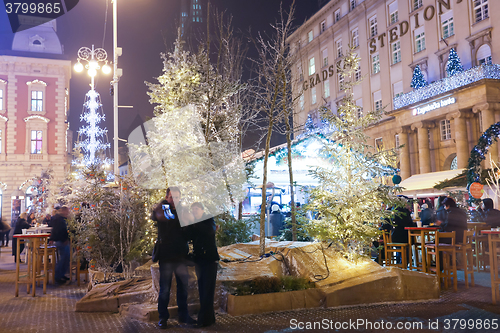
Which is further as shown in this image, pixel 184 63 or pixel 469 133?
pixel 469 133

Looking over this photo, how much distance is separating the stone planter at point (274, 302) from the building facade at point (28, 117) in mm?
32401

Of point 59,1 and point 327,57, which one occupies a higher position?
point 327,57

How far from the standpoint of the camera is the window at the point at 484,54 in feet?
87.2

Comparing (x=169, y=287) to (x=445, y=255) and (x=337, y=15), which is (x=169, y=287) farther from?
(x=337, y=15)

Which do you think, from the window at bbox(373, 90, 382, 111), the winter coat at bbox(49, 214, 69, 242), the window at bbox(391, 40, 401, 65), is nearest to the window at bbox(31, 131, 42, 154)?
the winter coat at bbox(49, 214, 69, 242)

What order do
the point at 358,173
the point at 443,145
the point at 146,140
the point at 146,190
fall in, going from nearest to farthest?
the point at 358,173
the point at 146,190
the point at 146,140
the point at 443,145

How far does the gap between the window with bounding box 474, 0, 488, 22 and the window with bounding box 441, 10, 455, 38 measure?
5.99ft

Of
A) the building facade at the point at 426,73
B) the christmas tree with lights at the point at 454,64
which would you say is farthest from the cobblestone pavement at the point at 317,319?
the christmas tree with lights at the point at 454,64

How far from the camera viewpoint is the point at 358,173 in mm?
8422

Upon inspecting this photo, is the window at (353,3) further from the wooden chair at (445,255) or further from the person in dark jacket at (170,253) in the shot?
the person in dark jacket at (170,253)

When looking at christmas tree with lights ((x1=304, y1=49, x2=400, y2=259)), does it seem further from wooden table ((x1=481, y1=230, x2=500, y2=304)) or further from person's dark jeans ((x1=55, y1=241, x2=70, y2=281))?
person's dark jeans ((x1=55, y1=241, x2=70, y2=281))

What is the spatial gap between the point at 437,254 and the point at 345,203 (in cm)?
207

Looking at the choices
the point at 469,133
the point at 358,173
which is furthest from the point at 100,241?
the point at 469,133

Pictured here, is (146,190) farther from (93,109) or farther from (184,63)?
(93,109)
